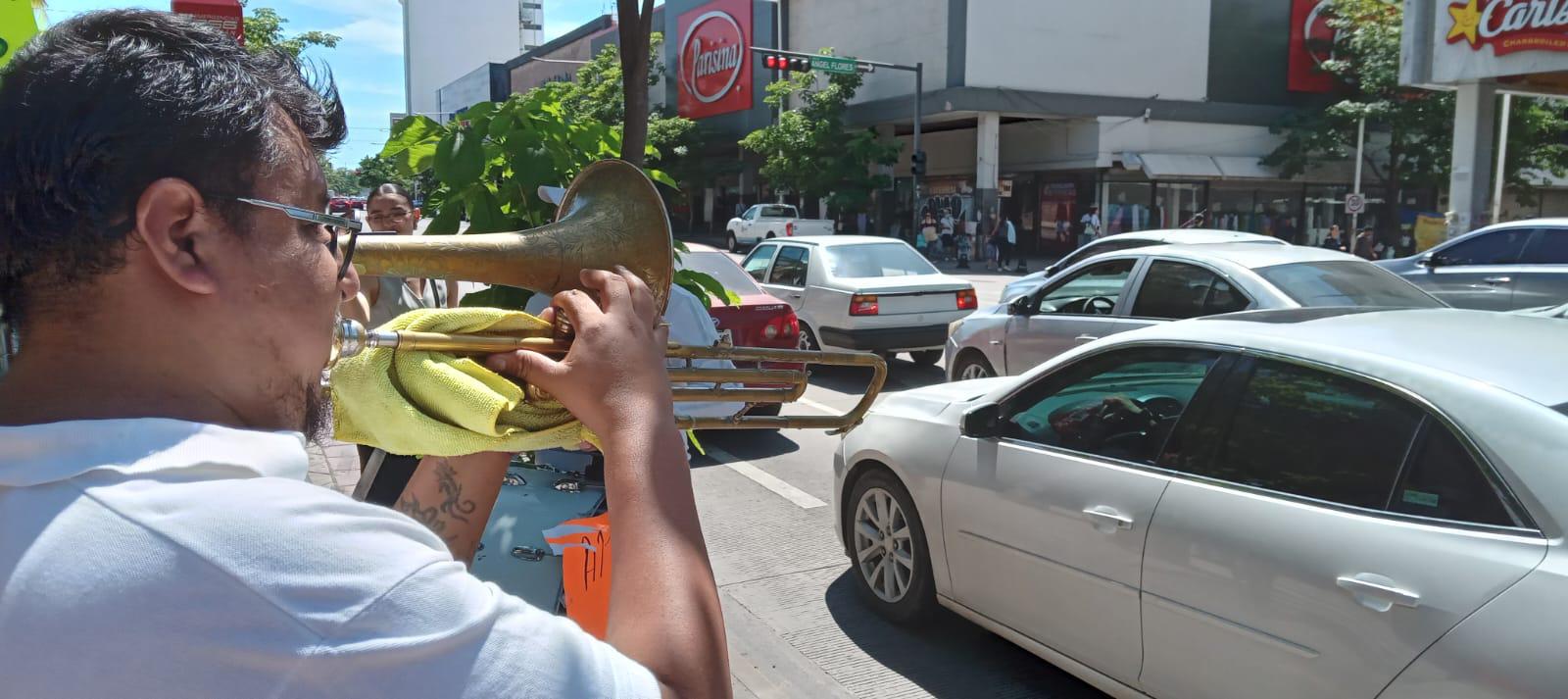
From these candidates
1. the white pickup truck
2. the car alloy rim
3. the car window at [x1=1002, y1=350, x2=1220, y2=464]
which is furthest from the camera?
the white pickup truck

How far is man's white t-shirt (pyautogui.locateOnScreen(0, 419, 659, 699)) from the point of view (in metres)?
0.76

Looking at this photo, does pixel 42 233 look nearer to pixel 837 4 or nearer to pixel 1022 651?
pixel 1022 651

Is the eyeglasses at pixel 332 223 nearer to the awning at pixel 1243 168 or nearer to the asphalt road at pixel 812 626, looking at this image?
the asphalt road at pixel 812 626

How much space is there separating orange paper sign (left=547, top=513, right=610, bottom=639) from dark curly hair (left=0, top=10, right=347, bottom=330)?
1.64 meters

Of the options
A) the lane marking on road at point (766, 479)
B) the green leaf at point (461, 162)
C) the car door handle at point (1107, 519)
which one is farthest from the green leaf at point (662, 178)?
the lane marking on road at point (766, 479)

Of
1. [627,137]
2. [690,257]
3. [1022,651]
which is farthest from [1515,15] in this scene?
[627,137]

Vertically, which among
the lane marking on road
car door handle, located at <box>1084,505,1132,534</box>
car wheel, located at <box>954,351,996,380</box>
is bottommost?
the lane marking on road

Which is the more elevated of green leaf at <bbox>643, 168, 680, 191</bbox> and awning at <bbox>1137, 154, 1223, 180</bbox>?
awning at <bbox>1137, 154, 1223, 180</bbox>

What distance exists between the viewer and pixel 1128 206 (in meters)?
31.1

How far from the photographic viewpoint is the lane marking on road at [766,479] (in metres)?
6.37

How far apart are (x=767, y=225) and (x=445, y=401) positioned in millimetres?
31707

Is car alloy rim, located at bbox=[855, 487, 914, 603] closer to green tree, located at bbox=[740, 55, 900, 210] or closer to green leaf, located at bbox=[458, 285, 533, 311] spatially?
green leaf, located at bbox=[458, 285, 533, 311]

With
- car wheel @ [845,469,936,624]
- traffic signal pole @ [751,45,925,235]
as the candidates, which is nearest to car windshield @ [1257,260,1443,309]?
car wheel @ [845,469,936,624]

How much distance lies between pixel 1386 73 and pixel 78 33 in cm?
3278
